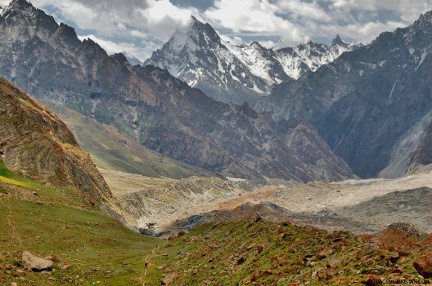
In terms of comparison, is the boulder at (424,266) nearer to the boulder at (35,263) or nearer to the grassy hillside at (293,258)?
the grassy hillside at (293,258)

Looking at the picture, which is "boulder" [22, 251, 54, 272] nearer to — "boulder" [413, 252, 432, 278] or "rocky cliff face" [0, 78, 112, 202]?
"boulder" [413, 252, 432, 278]

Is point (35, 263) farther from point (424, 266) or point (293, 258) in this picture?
point (424, 266)

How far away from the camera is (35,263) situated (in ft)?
160

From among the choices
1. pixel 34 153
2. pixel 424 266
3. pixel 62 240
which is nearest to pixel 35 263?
pixel 62 240

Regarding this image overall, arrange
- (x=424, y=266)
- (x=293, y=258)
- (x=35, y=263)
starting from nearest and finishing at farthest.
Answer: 1. (x=424, y=266)
2. (x=293, y=258)
3. (x=35, y=263)

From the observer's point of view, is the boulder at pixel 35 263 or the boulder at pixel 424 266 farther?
the boulder at pixel 35 263

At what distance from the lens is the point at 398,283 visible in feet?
87.1

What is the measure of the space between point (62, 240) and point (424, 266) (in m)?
51.5

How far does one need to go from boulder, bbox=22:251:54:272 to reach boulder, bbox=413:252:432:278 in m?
35.9

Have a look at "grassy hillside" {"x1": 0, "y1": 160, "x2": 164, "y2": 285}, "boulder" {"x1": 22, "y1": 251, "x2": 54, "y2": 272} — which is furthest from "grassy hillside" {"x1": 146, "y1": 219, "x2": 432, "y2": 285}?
"boulder" {"x1": 22, "y1": 251, "x2": 54, "y2": 272}

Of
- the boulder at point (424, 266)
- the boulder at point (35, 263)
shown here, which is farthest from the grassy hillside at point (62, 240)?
the boulder at point (424, 266)

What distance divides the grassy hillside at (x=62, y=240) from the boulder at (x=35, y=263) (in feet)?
2.59

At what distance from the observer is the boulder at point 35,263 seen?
47969 mm

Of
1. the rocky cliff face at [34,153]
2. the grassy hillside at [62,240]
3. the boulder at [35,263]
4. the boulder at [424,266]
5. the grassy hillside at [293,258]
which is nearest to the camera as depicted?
the boulder at [424,266]
